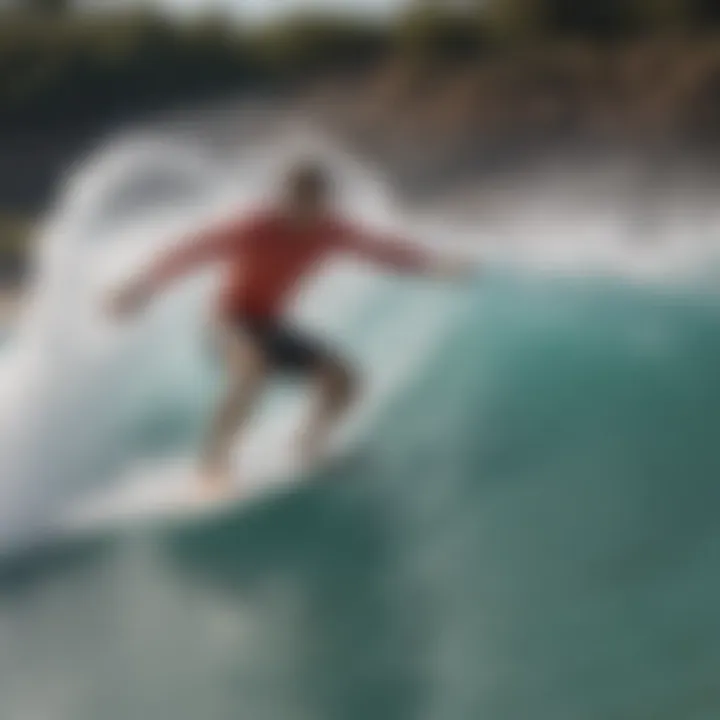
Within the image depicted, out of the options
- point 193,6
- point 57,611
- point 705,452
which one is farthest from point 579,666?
point 193,6

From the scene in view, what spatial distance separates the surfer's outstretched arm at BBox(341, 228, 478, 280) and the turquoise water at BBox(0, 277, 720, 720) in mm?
28

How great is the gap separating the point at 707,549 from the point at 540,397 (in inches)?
7.4

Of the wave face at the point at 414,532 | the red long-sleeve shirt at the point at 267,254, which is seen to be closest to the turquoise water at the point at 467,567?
the wave face at the point at 414,532

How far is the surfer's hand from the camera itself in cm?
99

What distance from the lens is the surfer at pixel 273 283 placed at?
0.97m

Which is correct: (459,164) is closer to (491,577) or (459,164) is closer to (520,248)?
(520,248)

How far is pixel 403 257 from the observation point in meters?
0.99

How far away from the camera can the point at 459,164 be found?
101 cm

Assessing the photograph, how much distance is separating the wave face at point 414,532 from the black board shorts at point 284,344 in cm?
2

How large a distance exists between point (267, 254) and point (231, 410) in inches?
5.5

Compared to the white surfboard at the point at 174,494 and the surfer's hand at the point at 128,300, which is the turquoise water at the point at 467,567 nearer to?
the white surfboard at the point at 174,494

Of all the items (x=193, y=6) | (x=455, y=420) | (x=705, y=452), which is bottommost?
(x=705, y=452)

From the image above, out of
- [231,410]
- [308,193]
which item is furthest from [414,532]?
[308,193]

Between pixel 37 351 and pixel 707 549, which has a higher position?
pixel 37 351
